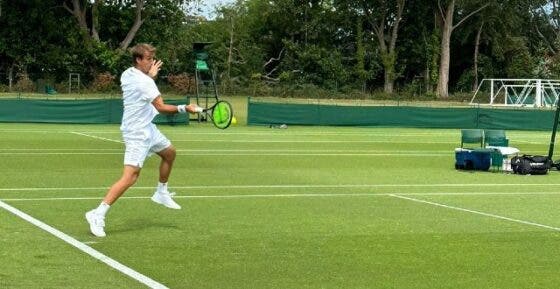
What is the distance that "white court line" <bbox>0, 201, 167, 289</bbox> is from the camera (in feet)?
27.9

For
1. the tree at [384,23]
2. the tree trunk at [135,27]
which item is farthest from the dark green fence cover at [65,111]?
the tree at [384,23]

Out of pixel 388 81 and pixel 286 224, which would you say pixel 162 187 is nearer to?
pixel 286 224

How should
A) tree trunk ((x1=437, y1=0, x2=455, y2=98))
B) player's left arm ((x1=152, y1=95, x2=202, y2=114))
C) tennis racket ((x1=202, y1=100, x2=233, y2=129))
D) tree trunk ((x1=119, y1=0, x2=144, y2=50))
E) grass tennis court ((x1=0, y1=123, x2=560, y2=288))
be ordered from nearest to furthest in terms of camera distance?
grass tennis court ((x1=0, y1=123, x2=560, y2=288)) → player's left arm ((x1=152, y1=95, x2=202, y2=114)) → tennis racket ((x1=202, y1=100, x2=233, y2=129)) → tree trunk ((x1=119, y1=0, x2=144, y2=50)) → tree trunk ((x1=437, y1=0, x2=455, y2=98))

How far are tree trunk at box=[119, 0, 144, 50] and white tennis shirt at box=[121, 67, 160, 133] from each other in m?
62.6

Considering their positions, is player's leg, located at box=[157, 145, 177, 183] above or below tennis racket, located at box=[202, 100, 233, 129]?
below

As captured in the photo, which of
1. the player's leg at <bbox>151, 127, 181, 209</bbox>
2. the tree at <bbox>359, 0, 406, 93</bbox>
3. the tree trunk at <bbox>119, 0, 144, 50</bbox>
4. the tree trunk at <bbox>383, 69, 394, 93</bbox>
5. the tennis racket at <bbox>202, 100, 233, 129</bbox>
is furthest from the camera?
the tree trunk at <bbox>383, 69, 394, 93</bbox>

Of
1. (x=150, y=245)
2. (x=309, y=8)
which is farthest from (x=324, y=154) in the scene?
(x=309, y=8)

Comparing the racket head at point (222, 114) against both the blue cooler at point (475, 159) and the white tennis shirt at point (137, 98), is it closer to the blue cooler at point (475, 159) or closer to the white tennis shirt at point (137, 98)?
the white tennis shirt at point (137, 98)

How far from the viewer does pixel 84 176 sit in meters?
18.9

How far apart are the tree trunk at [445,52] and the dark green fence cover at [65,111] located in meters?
39.4

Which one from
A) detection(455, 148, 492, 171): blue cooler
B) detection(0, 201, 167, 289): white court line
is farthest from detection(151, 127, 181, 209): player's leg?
detection(455, 148, 492, 171): blue cooler

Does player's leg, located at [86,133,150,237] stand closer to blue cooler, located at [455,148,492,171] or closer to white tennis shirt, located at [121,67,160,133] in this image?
white tennis shirt, located at [121,67,160,133]

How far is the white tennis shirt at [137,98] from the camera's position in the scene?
10883 millimetres

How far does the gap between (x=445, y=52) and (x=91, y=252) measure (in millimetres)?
69763
